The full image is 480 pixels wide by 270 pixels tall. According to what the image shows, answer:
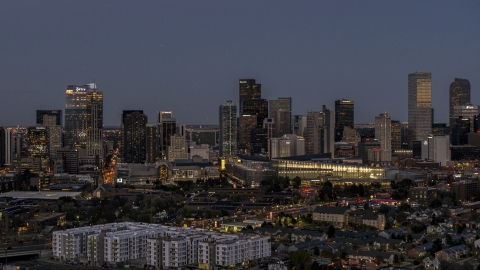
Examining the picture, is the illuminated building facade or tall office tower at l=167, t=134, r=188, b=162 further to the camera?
tall office tower at l=167, t=134, r=188, b=162

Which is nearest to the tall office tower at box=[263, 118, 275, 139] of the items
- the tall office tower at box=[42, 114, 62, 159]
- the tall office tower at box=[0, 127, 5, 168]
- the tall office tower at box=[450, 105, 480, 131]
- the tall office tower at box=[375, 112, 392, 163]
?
the tall office tower at box=[375, 112, 392, 163]

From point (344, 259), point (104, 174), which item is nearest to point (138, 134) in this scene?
point (104, 174)

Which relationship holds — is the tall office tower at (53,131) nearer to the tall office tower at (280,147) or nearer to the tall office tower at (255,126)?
the tall office tower at (255,126)

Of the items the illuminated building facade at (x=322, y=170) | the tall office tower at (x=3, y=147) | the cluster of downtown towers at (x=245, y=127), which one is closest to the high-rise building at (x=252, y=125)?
the cluster of downtown towers at (x=245, y=127)

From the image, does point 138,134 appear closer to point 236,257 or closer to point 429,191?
point 429,191

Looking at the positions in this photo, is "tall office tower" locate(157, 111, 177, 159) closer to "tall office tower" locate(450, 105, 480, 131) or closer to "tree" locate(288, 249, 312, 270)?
"tall office tower" locate(450, 105, 480, 131)

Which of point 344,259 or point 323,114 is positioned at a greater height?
point 323,114

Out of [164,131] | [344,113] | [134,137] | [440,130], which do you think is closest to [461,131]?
[440,130]
